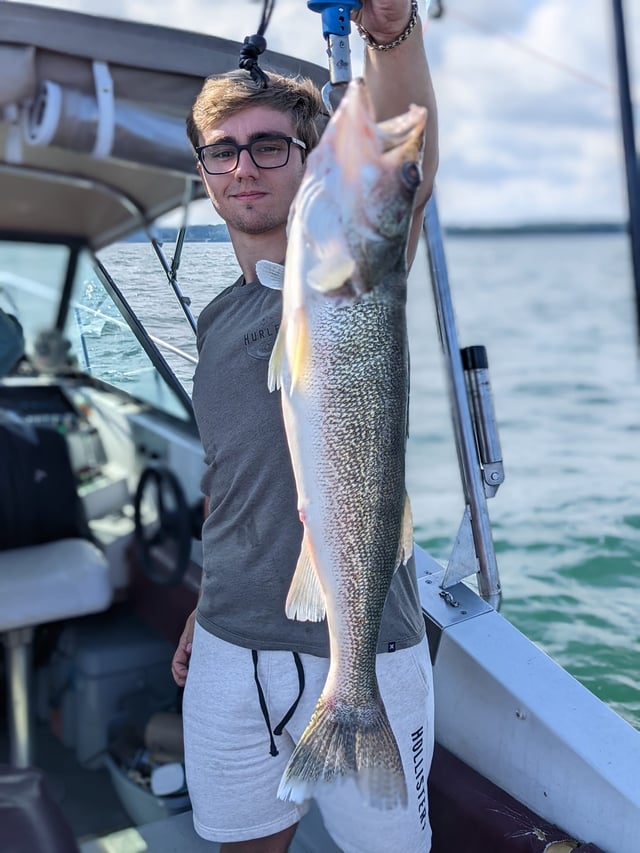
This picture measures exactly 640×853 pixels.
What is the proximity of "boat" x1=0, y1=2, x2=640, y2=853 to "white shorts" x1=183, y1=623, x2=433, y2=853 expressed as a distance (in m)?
0.32

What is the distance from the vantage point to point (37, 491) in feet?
13.6

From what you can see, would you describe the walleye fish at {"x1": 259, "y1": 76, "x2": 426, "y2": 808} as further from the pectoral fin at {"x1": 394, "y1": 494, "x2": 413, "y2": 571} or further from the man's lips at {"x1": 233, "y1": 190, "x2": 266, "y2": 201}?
the man's lips at {"x1": 233, "y1": 190, "x2": 266, "y2": 201}

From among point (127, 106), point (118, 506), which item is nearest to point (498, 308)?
point (118, 506)

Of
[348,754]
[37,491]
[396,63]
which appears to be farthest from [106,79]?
[37,491]

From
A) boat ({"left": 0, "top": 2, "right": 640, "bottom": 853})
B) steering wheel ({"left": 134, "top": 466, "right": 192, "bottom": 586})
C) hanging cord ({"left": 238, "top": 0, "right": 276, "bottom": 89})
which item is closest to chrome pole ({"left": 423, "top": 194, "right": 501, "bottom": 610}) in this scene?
boat ({"left": 0, "top": 2, "right": 640, "bottom": 853})

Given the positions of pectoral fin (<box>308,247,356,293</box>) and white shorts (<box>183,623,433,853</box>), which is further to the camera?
white shorts (<box>183,623,433,853</box>)

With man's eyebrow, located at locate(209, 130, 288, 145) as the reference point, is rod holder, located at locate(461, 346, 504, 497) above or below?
below

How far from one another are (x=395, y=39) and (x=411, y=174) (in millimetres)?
412

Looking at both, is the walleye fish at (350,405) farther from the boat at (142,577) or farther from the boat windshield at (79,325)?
the boat windshield at (79,325)

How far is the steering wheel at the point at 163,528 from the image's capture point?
3900mm

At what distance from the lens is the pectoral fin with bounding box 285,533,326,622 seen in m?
1.52

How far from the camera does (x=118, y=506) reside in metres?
4.78

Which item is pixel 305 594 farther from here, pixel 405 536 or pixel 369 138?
pixel 369 138

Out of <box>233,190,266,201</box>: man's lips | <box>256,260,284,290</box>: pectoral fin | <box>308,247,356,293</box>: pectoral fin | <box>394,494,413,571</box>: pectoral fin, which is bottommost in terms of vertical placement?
<box>394,494,413,571</box>: pectoral fin
